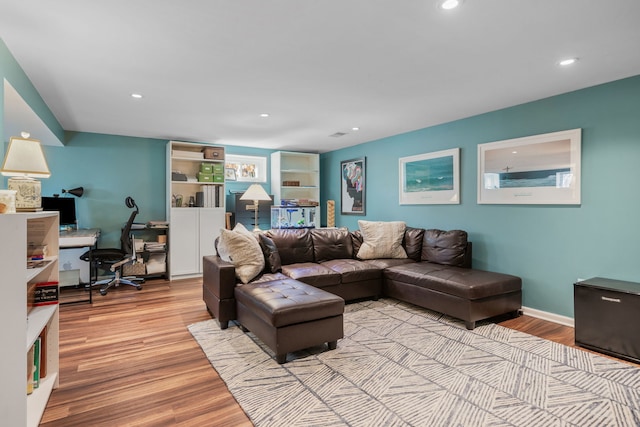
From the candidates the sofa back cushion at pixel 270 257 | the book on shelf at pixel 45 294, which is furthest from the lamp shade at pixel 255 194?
the book on shelf at pixel 45 294

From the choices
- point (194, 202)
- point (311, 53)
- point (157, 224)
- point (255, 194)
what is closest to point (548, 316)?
point (311, 53)

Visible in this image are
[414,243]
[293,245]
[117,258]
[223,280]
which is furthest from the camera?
[117,258]

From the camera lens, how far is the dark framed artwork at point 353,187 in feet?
19.6

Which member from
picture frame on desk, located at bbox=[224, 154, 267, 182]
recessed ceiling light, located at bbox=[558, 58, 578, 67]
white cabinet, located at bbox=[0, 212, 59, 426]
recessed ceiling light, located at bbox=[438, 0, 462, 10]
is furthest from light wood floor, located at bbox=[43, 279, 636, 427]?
picture frame on desk, located at bbox=[224, 154, 267, 182]

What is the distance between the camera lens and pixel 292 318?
2.51 m

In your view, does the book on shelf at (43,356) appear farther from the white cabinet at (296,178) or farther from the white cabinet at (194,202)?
the white cabinet at (296,178)

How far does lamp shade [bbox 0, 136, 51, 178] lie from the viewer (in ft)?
6.11

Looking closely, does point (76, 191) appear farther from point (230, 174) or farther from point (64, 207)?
point (230, 174)

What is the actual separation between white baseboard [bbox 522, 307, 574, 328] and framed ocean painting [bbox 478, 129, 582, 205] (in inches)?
45.2

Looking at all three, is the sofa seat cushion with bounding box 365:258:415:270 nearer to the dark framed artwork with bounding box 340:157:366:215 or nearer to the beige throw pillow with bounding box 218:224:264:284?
the beige throw pillow with bounding box 218:224:264:284

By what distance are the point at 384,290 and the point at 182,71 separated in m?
3.19

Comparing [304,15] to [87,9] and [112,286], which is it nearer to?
[87,9]

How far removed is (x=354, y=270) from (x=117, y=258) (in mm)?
3300

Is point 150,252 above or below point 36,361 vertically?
above
